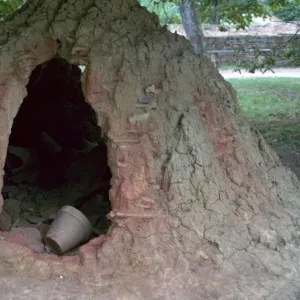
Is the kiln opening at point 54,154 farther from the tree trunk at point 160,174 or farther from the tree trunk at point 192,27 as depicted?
the tree trunk at point 192,27

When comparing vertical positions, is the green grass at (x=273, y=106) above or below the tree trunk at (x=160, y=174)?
below

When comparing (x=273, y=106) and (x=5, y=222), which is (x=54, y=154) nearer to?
(x=5, y=222)

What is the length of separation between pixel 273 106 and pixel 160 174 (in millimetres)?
8970

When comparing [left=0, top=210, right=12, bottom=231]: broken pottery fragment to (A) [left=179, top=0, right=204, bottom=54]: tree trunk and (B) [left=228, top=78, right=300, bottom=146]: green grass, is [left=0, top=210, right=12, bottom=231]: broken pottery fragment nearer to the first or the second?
(B) [left=228, top=78, right=300, bottom=146]: green grass

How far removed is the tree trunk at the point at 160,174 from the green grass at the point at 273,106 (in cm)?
456

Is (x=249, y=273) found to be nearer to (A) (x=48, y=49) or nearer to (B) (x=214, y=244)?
(B) (x=214, y=244)

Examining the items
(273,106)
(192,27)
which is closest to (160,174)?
(273,106)

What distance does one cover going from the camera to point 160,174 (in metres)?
4.27

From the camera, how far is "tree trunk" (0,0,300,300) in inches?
160

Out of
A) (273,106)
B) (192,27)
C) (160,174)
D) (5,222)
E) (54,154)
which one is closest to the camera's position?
(160,174)

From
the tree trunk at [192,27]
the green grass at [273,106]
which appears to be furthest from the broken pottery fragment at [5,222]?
the tree trunk at [192,27]

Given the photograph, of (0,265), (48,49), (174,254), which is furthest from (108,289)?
(48,49)

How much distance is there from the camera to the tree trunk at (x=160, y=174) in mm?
4059

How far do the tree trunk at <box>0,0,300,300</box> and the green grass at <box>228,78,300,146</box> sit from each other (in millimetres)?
4555
